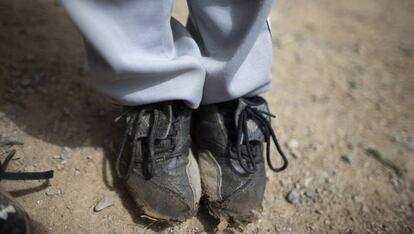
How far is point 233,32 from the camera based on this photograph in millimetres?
923

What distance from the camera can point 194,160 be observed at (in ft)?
3.40

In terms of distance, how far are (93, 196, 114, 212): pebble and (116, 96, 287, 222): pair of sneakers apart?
81 millimetres

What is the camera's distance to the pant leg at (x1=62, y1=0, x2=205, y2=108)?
78cm

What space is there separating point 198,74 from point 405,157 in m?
1.01

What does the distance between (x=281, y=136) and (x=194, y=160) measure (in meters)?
0.51

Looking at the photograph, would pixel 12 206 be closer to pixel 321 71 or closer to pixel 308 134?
pixel 308 134

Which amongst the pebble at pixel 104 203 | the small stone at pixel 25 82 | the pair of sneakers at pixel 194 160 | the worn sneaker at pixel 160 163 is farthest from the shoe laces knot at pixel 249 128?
the small stone at pixel 25 82

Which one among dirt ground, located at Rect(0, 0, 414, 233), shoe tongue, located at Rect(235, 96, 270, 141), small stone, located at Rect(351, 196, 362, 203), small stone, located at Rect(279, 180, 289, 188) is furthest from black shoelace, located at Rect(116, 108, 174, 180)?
small stone, located at Rect(351, 196, 362, 203)

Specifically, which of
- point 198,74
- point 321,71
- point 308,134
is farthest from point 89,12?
point 321,71

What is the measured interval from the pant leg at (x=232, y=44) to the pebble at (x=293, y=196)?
40 cm

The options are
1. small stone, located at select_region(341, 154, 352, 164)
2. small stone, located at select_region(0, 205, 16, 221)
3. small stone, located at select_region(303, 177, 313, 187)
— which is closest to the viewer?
small stone, located at select_region(0, 205, 16, 221)

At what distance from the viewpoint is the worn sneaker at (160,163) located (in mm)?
927

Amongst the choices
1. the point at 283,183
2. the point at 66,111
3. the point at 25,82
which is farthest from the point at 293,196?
the point at 25,82

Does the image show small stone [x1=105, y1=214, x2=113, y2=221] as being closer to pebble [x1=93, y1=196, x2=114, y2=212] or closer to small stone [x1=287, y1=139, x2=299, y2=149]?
pebble [x1=93, y1=196, x2=114, y2=212]
